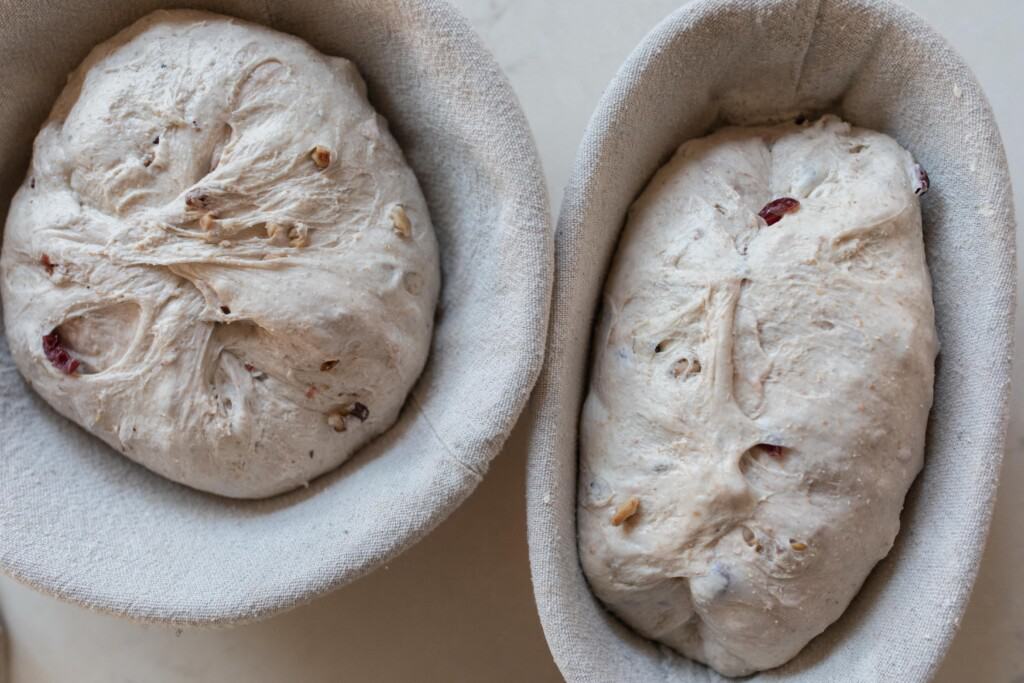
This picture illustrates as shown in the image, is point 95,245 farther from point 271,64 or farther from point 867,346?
point 867,346

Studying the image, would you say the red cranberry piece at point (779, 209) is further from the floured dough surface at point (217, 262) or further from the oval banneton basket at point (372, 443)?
the floured dough surface at point (217, 262)

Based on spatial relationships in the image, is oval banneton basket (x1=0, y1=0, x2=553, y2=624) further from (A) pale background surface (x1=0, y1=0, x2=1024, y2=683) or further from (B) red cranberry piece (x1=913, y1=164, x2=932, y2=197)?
(B) red cranberry piece (x1=913, y1=164, x2=932, y2=197)

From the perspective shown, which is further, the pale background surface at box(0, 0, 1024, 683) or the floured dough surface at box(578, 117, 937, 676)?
the pale background surface at box(0, 0, 1024, 683)

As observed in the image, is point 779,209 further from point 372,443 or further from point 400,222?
point 372,443

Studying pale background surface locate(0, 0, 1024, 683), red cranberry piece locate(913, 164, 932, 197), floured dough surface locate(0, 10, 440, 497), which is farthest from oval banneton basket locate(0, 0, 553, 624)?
red cranberry piece locate(913, 164, 932, 197)

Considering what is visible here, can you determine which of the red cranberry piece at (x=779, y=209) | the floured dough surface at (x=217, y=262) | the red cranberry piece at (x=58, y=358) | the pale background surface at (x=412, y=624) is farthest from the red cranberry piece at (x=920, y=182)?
the red cranberry piece at (x=58, y=358)

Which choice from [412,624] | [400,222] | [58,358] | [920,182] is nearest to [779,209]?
[920,182]
